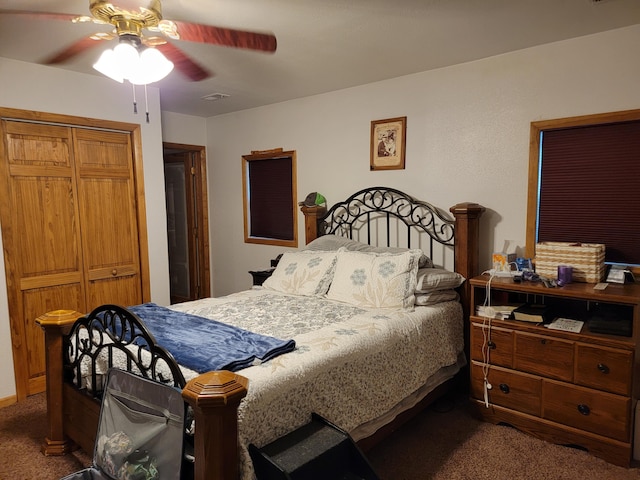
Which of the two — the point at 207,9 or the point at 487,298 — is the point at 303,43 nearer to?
the point at 207,9

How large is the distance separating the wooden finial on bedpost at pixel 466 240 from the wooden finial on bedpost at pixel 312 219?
1.24 meters

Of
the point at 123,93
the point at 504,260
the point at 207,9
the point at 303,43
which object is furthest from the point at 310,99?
the point at 504,260

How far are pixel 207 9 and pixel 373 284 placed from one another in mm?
1810

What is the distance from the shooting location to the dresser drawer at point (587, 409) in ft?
7.10

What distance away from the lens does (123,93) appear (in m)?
3.53

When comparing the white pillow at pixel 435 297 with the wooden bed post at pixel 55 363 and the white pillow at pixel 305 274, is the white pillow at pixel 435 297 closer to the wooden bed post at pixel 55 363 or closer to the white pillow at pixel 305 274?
the white pillow at pixel 305 274

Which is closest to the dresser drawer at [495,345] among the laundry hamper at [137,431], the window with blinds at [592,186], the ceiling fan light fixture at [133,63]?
the window with blinds at [592,186]

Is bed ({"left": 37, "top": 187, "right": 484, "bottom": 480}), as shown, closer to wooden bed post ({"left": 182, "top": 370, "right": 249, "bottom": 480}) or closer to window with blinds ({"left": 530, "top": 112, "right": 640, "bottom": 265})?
Answer: wooden bed post ({"left": 182, "top": 370, "right": 249, "bottom": 480})

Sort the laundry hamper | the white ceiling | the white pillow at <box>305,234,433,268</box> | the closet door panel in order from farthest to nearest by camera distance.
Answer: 1. the white pillow at <box>305,234,433,268</box>
2. the closet door panel
3. the white ceiling
4. the laundry hamper

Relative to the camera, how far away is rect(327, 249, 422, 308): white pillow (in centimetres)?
268

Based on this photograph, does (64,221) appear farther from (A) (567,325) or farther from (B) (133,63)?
(A) (567,325)

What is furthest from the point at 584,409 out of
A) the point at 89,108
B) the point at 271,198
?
the point at 89,108

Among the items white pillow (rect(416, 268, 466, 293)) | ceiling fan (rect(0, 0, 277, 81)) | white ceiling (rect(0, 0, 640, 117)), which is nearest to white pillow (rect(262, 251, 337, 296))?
white pillow (rect(416, 268, 466, 293))

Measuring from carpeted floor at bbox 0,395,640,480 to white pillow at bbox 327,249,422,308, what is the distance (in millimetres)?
777
